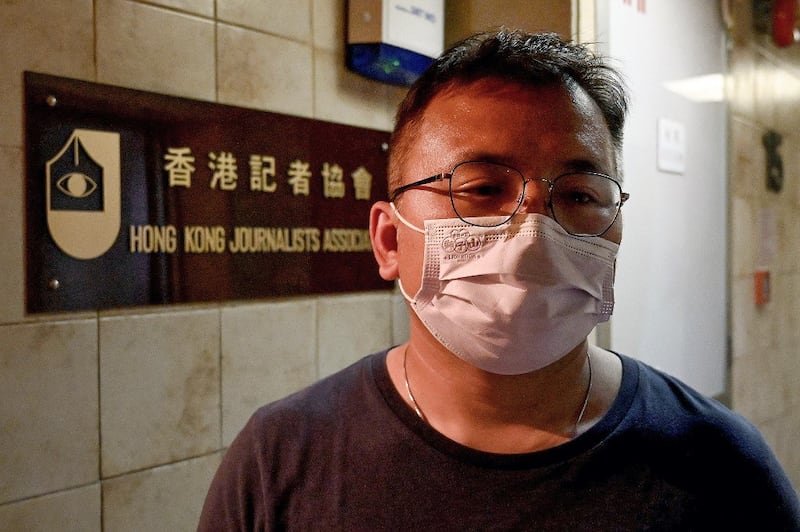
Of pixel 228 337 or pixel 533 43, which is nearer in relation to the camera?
pixel 533 43

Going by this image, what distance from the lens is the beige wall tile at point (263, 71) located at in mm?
1291

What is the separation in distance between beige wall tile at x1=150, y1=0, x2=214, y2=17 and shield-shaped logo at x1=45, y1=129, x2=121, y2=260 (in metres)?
0.27

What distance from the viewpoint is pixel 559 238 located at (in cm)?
74

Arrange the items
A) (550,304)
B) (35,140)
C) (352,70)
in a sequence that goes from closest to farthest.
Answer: (550,304)
(35,140)
(352,70)

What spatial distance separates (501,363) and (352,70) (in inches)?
37.9

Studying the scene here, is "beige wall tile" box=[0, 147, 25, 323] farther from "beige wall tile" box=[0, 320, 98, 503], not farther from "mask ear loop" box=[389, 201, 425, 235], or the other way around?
"mask ear loop" box=[389, 201, 425, 235]

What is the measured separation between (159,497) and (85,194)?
565mm

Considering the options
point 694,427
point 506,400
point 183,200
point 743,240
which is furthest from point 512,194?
point 743,240

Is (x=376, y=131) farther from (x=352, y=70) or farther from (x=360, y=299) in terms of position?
(x=360, y=299)

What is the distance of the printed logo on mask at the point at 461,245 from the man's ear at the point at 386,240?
0.34ft

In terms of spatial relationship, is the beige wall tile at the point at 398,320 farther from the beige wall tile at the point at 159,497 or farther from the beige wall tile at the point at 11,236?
the beige wall tile at the point at 11,236

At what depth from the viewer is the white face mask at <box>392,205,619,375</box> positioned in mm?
723

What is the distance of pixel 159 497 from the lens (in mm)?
1193

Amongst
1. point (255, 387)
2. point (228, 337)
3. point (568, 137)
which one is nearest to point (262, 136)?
point (228, 337)
